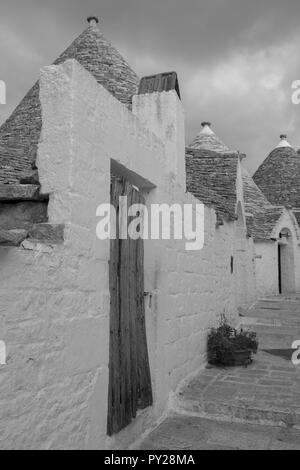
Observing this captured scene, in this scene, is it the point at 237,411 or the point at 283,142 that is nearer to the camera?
the point at 237,411

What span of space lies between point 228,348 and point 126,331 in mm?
2782

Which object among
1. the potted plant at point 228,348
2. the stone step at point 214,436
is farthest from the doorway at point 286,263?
the stone step at point 214,436

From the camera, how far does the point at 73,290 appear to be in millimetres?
2598

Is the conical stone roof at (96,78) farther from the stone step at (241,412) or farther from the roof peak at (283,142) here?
the roof peak at (283,142)

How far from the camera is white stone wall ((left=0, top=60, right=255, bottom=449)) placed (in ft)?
7.03

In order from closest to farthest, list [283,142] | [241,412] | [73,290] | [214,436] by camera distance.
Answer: [73,290] → [214,436] → [241,412] → [283,142]

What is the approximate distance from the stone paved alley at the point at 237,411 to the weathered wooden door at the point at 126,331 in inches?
15.6

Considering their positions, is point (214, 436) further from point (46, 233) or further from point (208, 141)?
point (208, 141)

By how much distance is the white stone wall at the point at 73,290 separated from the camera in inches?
84.4

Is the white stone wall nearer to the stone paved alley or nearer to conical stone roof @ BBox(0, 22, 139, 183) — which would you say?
the stone paved alley

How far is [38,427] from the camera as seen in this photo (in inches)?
88.7

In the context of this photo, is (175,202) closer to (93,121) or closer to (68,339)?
(93,121)

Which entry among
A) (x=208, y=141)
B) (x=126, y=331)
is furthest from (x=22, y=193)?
(x=208, y=141)

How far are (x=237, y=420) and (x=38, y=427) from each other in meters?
2.32
